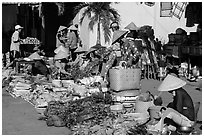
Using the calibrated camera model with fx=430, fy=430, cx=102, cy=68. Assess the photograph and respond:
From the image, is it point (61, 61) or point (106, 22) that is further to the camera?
point (106, 22)

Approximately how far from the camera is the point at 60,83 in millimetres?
9891

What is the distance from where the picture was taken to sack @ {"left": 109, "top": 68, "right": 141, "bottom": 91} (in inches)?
317

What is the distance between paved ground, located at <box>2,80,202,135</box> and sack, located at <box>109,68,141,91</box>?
97 cm

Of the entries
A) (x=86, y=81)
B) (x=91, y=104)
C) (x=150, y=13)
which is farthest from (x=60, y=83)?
(x=150, y=13)

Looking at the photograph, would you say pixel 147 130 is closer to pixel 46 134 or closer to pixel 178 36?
pixel 46 134

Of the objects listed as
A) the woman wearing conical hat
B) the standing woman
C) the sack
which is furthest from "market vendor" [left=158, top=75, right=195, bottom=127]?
the standing woman

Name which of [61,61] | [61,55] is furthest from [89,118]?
[61,61]

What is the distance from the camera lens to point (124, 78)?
8.06 metres

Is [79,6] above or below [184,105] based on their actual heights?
above

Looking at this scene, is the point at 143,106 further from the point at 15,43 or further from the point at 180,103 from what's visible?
the point at 15,43

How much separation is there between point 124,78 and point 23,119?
2018 mm

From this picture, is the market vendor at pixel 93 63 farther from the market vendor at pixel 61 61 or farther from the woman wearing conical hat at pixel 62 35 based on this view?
the woman wearing conical hat at pixel 62 35

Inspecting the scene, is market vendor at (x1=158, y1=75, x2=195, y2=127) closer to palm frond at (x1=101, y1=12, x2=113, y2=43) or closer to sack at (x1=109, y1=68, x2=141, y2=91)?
sack at (x1=109, y1=68, x2=141, y2=91)

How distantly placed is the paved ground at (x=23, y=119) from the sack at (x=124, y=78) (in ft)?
3.17
